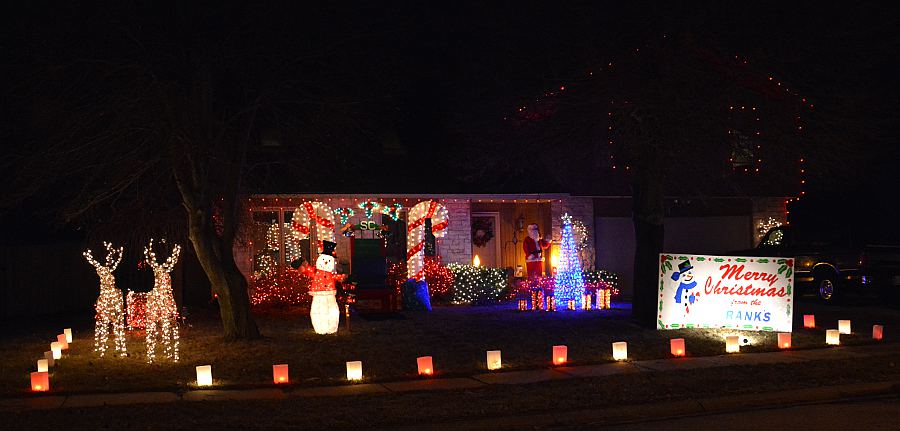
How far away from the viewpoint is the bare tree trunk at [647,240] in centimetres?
1673

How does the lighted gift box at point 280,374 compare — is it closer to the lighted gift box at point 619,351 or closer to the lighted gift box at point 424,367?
the lighted gift box at point 424,367

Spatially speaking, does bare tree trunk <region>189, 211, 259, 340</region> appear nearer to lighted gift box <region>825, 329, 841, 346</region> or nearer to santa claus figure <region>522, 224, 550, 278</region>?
lighted gift box <region>825, 329, 841, 346</region>

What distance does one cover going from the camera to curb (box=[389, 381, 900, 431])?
30.5ft

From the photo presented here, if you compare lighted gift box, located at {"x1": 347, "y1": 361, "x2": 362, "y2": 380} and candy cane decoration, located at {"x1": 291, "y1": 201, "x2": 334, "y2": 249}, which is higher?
candy cane decoration, located at {"x1": 291, "y1": 201, "x2": 334, "y2": 249}

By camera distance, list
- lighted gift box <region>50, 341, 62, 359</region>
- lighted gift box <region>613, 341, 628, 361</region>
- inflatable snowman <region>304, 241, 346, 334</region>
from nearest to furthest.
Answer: lighted gift box <region>613, 341, 628, 361</region>
lighted gift box <region>50, 341, 62, 359</region>
inflatable snowman <region>304, 241, 346, 334</region>

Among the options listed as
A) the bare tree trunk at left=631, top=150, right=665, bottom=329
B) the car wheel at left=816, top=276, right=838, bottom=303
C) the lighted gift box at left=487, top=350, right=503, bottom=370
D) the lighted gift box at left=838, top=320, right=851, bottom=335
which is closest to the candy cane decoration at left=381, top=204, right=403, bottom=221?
the bare tree trunk at left=631, top=150, right=665, bottom=329

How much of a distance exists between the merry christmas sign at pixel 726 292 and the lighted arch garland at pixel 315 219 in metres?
8.92

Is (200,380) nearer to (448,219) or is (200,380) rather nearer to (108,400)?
(108,400)

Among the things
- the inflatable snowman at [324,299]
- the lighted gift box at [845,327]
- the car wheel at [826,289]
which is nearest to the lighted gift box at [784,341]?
the lighted gift box at [845,327]

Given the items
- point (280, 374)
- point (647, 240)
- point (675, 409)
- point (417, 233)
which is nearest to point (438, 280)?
point (417, 233)

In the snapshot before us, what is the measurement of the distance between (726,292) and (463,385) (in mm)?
6008

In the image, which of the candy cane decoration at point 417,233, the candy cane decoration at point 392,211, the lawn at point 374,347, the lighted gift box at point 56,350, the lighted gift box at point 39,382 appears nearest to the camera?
the lighted gift box at point 39,382

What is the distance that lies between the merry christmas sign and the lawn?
0.31 m

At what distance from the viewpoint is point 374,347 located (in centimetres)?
1421
